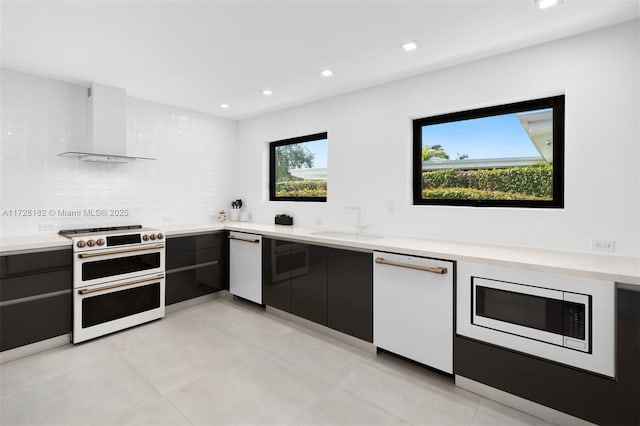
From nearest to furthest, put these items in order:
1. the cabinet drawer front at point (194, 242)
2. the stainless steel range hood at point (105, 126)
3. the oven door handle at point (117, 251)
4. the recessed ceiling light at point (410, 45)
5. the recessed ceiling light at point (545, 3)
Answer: the recessed ceiling light at point (545, 3) → the recessed ceiling light at point (410, 45) → the oven door handle at point (117, 251) → the stainless steel range hood at point (105, 126) → the cabinet drawer front at point (194, 242)

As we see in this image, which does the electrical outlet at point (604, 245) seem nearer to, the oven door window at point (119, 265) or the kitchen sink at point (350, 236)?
the kitchen sink at point (350, 236)

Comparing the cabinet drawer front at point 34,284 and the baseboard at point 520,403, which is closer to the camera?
the baseboard at point 520,403

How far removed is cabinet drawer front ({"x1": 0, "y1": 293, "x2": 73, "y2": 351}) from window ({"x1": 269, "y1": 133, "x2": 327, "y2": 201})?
2549 millimetres

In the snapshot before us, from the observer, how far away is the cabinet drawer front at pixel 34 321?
7.96 ft

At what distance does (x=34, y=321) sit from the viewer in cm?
254

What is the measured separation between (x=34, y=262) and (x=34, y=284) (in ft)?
0.59

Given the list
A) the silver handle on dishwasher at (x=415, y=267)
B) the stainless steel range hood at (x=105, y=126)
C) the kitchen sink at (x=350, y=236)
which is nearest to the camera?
the silver handle on dishwasher at (x=415, y=267)

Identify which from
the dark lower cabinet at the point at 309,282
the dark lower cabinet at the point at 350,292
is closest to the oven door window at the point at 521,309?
the dark lower cabinet at the point at 350,292

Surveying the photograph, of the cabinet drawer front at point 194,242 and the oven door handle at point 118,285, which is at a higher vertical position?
the cabinet drawer front at point 194,242

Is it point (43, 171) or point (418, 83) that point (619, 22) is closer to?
point (418, 83)

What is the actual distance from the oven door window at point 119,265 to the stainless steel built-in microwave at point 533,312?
300 cm

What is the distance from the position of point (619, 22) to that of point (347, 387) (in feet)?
9.90

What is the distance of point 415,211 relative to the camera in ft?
9.61

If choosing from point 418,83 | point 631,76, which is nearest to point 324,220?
point 418,83
